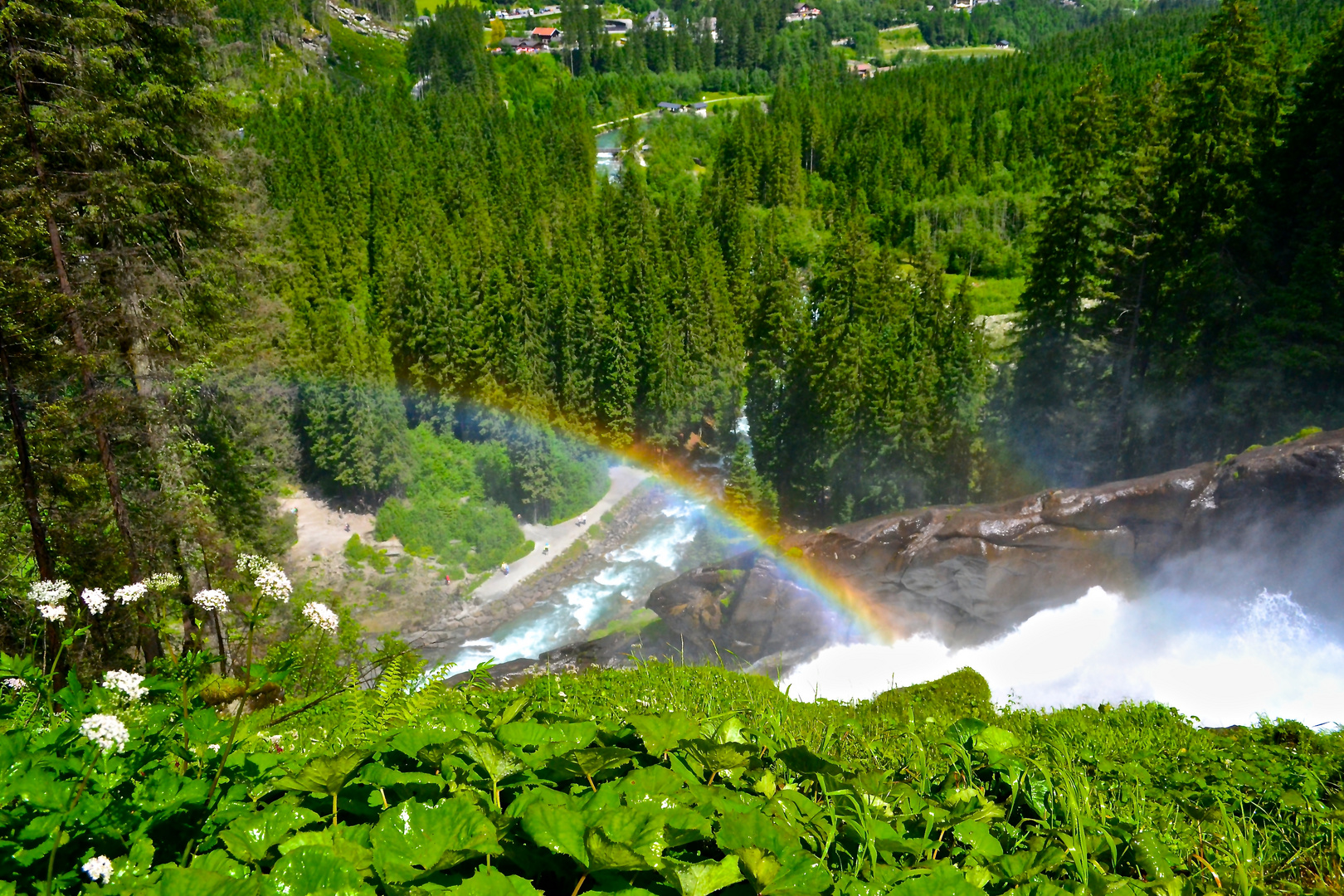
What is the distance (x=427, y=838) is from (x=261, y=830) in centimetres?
44

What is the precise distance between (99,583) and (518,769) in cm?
962

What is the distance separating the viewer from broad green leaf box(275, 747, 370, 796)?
2.12 meters

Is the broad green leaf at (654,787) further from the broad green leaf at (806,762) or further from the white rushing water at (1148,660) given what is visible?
the white rushing water at (1148,660)

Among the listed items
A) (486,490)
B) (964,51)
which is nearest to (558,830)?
(486,490)

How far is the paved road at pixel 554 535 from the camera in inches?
1325

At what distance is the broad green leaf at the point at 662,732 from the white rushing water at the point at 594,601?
25597mm

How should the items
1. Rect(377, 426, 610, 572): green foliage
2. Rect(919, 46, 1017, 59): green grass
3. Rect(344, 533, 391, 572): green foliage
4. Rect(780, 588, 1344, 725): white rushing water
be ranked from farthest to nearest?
1. Rect(919, 46, 1017, 59): green grass
2. Rect(377, 426, 610, 572): green foliage
3. Rect(344, 533, 391, 572): green foliage
4. Rect(780, 588, 1344, 725): white rushing water

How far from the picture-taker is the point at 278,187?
163 ft

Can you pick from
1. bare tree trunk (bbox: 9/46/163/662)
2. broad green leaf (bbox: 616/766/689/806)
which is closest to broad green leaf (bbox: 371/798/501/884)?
broad green leaf (bbox: 616/766/689/806)

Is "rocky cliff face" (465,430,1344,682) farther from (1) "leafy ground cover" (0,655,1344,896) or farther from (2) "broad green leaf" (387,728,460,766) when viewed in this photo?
(2) "broad green leaf" (387,728,460,766)

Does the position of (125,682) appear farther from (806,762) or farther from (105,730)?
(806,762)

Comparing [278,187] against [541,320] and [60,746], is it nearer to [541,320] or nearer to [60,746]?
[541,320]

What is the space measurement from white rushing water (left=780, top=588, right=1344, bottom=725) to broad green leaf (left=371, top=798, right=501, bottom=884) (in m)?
12.7

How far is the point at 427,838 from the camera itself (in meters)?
1.82
